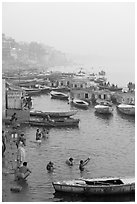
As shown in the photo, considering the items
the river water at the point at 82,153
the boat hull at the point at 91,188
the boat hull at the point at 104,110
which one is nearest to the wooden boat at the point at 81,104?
the boat hull at the point at 104,110

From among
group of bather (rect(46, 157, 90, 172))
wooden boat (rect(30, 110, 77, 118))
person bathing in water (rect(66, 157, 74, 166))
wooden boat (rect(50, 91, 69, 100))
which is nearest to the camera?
group of bather (rect(46, 157, 90, 172))

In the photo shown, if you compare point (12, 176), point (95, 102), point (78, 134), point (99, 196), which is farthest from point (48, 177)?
point (95, 102)

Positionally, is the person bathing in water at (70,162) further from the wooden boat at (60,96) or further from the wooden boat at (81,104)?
the wooden boat at (60,96)

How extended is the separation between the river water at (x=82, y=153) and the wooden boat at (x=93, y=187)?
0.10 m

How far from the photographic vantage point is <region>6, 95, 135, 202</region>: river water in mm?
6621

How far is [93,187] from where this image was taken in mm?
6473

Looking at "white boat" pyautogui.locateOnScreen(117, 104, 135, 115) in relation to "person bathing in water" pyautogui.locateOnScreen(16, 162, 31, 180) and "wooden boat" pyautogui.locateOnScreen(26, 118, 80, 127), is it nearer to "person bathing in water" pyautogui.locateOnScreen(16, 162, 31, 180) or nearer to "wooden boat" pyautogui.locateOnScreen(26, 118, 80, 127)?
"wooden boat" pyautogui.locateOnScreen(26, 118, 80, 127)

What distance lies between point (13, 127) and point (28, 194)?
558 centimetres

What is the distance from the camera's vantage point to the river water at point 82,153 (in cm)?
662

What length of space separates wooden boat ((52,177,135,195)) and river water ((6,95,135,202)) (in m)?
0.10

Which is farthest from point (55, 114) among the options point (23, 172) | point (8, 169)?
point (23, 172)

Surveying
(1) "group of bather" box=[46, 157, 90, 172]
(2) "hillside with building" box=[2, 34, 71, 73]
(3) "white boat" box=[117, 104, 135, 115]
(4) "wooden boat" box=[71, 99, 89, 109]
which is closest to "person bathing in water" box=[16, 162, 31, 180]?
(1) "group of bather" box=[46, 157, 90, 172]

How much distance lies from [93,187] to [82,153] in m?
2.81

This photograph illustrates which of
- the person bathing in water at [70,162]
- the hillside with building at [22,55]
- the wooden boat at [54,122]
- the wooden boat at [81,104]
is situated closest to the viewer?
the person bathing in water at [70,162]
